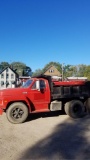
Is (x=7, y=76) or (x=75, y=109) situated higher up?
(x=7, y=76)

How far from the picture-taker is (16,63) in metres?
150

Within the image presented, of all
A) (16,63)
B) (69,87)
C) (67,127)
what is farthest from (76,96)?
(16,63)

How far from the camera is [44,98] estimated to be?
1262 cm

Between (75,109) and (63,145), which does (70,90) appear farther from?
(63,145)

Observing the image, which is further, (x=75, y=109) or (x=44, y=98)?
(x=75, y=109)

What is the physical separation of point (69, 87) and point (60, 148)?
6.10 m

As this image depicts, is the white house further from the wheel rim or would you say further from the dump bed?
the wheel rim

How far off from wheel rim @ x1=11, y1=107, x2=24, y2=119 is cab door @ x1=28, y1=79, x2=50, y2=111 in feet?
2.82

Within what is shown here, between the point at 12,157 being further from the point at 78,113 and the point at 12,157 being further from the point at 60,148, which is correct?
the point at 78,113

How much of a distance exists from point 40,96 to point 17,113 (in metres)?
1.55

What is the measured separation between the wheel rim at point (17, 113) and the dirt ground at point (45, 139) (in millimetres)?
462

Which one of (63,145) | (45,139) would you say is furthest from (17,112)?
(63,145)

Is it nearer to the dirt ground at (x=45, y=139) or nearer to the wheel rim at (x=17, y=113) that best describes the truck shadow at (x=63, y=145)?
the dirt ground at (x=45, y=139)

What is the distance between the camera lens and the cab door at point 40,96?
12354 mm
